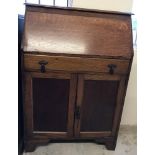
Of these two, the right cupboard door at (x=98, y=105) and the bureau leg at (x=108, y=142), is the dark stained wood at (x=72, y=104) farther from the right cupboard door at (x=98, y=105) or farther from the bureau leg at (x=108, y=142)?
the bureau leg at (x=108, y=142)

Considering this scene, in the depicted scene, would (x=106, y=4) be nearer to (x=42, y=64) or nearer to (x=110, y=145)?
(x=42, y=64)

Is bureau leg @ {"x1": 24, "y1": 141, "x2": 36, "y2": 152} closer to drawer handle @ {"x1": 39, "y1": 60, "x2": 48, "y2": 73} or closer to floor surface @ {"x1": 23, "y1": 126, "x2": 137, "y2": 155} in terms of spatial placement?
floor surface @ {"x1": 23, "y1": 126, "x2": 137, "y2": 155}

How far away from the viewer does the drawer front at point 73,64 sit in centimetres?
148

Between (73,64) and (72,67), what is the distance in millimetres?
25

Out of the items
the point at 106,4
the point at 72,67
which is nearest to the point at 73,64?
the point at 72,67

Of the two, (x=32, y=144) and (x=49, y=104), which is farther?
(x=32, y=144)

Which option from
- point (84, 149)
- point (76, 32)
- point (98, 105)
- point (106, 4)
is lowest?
point (84, 149)

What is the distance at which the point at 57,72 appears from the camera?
1.55 metres

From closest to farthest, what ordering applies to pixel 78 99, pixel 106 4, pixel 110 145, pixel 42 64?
pixel 42 64 → pixel 78 99 → pixel 106 4 → pixel 110 145

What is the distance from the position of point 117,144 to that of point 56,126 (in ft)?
2.00

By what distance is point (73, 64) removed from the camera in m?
1.52

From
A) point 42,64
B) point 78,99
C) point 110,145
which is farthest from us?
point 110,145

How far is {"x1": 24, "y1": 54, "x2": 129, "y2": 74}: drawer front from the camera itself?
4.87 feet

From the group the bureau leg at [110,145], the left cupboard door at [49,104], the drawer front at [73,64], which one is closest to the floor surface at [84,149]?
the bureau leg at [110,145]
